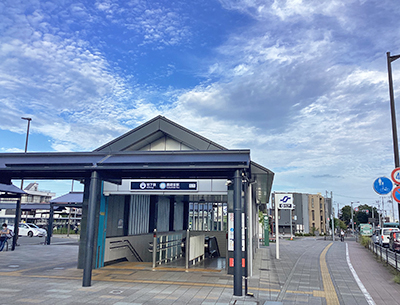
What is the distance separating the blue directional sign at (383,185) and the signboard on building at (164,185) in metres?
5.59

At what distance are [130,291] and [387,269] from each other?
1113 cm

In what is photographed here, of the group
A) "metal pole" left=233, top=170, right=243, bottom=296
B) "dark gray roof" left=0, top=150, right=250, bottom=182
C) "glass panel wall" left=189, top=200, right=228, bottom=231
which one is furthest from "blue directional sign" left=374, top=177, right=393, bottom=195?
"glass panel wall" left=189, top=200, right=228, bottom=231

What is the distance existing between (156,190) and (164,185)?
40 cm

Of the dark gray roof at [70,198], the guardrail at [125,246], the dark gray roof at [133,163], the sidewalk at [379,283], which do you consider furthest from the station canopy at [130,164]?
the dark gray roof at [70,198]

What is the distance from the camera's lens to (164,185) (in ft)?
36.9

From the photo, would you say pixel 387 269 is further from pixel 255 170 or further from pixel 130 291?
pixel 130 291

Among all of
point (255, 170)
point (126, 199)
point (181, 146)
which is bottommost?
point (126, 199)

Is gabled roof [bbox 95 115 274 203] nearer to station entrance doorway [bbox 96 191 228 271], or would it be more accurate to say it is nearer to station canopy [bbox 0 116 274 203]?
station entrance doorway [bbox 96 191 228 271]

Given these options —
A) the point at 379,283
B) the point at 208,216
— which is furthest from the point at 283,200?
the point at 379,283

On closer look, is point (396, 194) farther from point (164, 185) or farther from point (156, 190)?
point (156, 190)

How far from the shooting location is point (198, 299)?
8.10m

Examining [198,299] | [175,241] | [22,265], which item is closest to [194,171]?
[198,299]

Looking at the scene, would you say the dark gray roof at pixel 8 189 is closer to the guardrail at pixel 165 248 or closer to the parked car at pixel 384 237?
the guardrail at pixel 165 248

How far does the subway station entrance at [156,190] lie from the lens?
923 cm
